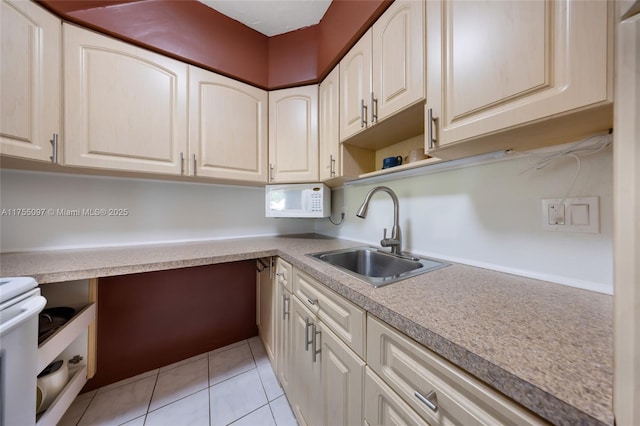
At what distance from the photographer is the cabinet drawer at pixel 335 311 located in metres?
0.63

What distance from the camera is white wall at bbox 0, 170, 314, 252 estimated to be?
3.77ft

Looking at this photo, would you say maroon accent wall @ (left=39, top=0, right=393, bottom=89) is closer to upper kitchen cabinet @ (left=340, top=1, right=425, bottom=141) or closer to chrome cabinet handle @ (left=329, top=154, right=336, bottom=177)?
upper kitchen cabinet @ (left=340, top=1, right=425, bottom=141)

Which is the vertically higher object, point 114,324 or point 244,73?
point 244,73

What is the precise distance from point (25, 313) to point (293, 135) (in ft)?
4.67

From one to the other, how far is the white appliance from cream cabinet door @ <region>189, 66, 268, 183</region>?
2.74 ft

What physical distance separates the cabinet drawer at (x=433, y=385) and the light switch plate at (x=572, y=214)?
653 millimetres

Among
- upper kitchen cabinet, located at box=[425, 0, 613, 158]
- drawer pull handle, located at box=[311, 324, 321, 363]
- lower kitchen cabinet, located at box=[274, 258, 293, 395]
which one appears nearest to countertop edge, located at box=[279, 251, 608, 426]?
drawer pull handle, located at box=[311, 324, 321, 363]

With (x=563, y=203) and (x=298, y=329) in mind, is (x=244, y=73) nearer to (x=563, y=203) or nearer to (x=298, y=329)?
(x=298, y=329)

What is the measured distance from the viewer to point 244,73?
1.43 m

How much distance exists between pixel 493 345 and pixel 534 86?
60cm

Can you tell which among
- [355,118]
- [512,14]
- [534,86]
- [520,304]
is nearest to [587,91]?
[534,86]

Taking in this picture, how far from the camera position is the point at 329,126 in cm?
136

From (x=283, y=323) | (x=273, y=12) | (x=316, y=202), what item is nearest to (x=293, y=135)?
(x=316, y=202)

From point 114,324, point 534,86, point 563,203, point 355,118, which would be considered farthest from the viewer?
point 114,324
